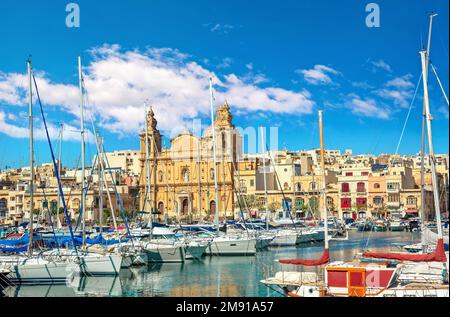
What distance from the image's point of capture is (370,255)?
14.0 m

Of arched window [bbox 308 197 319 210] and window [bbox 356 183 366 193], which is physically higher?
window [bbox 356 183 366 193]

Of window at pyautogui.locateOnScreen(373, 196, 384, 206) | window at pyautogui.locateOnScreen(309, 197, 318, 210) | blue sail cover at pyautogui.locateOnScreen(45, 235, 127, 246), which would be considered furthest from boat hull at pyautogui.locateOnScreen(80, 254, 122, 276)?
window at pyautogui.locateOnScreen(373, 196, 384, 206)

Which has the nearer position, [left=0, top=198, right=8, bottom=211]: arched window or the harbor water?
the harbor water

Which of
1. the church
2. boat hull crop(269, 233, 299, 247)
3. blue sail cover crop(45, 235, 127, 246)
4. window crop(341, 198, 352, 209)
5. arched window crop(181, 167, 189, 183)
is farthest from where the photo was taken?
arched window crop(181, 167, 189, 183)

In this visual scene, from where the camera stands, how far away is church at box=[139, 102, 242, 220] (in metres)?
54.7

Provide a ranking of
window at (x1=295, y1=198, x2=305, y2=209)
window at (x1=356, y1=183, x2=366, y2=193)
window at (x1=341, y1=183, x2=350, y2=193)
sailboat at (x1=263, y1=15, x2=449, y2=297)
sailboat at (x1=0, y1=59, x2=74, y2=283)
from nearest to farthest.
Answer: sailboat at (x1=263, y1=15, x2=449, y2=297) → sailboat at (x1=0, y1=59, x2=74, y2=283) → window at (x1=356, y1=183, x2=366, y2=193) → window at (x1=341, y1=183, x2=350, y2=193) → window at (x1=295, y1=198, x2=305, y2=209)

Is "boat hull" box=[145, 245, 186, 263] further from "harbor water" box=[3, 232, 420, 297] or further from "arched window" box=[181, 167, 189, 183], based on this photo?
"arched window" box=[181, 167, 189, 183]

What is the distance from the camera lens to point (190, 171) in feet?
191

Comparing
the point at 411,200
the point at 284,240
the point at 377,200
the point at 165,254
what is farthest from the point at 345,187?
the point at 165,254

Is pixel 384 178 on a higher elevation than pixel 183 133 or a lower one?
lower
